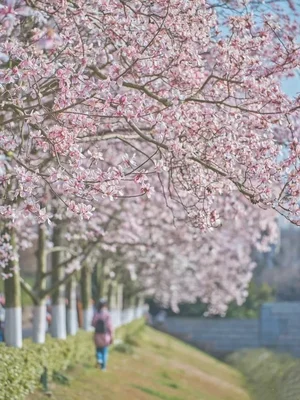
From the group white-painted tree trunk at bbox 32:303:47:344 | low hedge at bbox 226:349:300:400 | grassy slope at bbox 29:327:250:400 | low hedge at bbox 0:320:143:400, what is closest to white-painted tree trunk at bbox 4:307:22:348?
low hedge at bbox 0:320:143:400

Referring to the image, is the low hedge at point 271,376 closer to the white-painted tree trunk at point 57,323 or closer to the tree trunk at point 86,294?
the white-painted tree trunk at point 57,323

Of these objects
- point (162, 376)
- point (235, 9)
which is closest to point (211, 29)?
point (235, 9)

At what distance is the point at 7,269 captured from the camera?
17.4 metres

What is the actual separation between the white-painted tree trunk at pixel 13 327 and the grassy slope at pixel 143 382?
3.90 feet

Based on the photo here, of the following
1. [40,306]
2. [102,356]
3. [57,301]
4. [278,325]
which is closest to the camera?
[40,306]

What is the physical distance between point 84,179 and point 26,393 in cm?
555

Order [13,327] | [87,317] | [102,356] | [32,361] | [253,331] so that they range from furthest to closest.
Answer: [253,331] → [87,317] → [102,356] → [13,327] → [32,361]

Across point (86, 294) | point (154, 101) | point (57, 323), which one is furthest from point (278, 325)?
point (154, 101)

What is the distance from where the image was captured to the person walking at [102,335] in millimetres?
22391

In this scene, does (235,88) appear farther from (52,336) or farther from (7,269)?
(52,336)

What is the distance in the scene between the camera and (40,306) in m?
20.0

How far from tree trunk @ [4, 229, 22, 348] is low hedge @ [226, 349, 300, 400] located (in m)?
5.95

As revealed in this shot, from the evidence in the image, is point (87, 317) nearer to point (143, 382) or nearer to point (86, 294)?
point (86, 294)

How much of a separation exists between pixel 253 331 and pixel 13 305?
4185 centimetres
